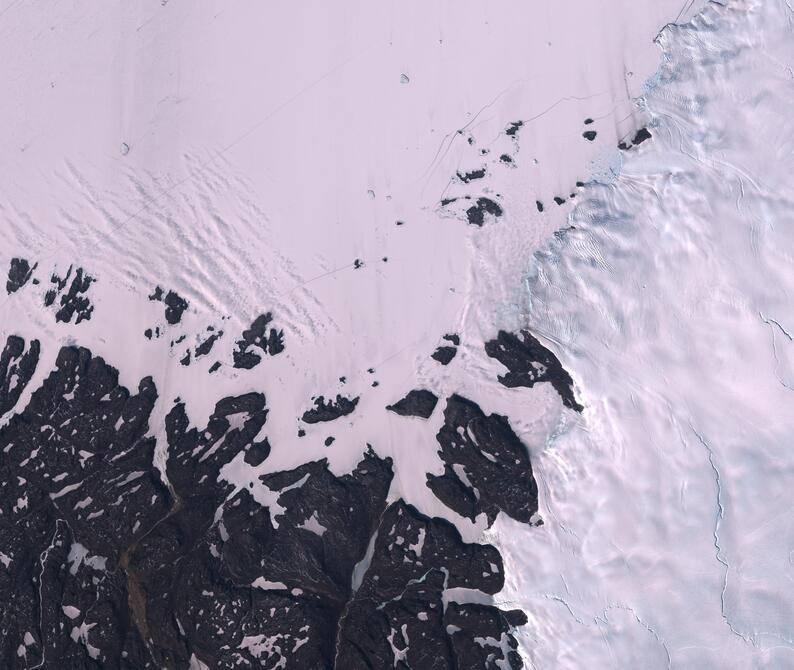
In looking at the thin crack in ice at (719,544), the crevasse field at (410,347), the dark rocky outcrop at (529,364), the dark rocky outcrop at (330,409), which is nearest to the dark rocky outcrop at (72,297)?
the crevasse field at (410,347)

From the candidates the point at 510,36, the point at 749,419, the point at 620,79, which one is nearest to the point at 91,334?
the point at 510,36

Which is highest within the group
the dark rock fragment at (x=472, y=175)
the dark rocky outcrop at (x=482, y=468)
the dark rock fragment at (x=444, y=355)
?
the dark rock fragment at (x=472, y=175)

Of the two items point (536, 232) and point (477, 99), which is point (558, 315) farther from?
point (477, 99)

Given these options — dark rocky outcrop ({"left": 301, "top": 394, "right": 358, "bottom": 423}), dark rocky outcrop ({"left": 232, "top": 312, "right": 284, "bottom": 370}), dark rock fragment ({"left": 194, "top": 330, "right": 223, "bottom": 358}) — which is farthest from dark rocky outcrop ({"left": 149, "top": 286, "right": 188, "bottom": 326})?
dark rocky outcrop ({"left": 301, "top": 394, "right": 358, "bottom": 423})

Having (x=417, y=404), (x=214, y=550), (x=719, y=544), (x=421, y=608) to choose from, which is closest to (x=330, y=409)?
(x=417, y=404)

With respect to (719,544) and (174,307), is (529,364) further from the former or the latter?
(174,307)

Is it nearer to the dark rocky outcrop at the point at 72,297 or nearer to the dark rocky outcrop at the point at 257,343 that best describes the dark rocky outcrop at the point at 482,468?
the dark rocky outcrop at the point at 257,343
